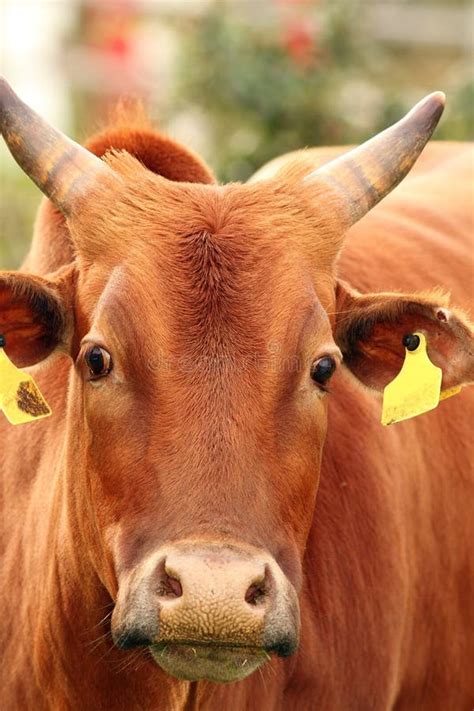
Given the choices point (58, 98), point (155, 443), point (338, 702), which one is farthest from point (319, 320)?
point (58, 98)

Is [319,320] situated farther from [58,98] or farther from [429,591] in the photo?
[58,98]

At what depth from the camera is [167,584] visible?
421 centimetres

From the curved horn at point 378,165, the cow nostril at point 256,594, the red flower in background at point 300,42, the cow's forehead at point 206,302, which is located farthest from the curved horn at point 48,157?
the red flower in background at point 300,42

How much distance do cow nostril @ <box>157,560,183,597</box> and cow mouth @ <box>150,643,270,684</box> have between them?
0.16 metres

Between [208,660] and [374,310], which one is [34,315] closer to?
[374,310]

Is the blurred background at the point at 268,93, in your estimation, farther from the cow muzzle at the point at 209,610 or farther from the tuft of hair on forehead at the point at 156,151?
the cow muzzle at the point at 209,610

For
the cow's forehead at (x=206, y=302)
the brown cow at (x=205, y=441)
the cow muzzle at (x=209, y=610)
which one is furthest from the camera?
the cow's forehead at (x=206, y=302)

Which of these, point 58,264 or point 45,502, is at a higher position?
point 58,264

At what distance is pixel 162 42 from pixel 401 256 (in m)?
13.4

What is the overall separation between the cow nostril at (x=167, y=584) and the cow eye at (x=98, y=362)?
0.72 meters

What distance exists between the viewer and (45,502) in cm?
545

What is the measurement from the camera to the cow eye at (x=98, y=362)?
15.4 feet

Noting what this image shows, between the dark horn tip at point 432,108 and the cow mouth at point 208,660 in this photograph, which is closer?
the cow mouth at point 208,660

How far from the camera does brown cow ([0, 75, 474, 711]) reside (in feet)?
14.3
